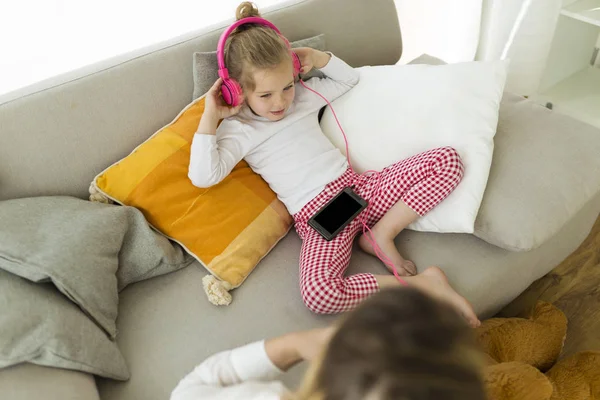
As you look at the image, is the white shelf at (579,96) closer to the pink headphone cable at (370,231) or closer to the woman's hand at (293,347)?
the pink headphone cable at (370,231)

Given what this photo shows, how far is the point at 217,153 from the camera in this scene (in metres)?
1.29

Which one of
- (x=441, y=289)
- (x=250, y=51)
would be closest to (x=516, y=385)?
(x=441, y=289)

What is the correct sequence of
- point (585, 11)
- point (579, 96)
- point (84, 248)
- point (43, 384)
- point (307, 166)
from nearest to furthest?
point (43, 384)
point (84, 248)
point (307, 166)
point (585, 11)
point (579, 96)

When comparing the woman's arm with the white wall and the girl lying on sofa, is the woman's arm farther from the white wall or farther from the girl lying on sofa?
the white wall

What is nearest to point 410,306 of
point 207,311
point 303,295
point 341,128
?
point 303,295

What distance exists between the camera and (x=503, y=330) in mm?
1276

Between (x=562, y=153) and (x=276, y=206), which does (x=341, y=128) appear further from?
(x=562, y=153)

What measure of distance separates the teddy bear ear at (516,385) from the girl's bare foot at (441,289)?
0.52ft

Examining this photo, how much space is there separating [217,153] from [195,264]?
0.31 m

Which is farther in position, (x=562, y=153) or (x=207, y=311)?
(x=562, y=153)

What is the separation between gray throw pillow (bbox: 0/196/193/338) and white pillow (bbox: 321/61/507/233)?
2.11 ft

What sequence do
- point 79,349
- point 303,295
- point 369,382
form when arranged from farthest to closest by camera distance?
point 303,295
point 79,349
point 369,382

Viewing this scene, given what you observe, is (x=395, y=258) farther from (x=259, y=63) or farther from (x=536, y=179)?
(x=259, y=63)

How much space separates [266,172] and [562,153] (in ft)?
2.69
